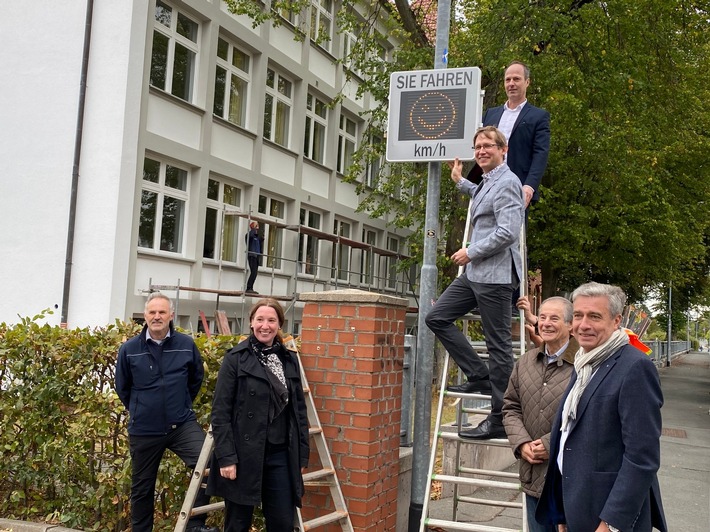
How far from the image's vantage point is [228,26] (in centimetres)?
2083

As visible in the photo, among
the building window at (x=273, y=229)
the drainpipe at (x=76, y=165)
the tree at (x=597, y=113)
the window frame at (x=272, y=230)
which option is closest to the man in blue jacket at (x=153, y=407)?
the drainpipe at (x=76, y=165)

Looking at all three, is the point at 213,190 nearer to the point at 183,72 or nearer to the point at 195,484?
the point at 183,72

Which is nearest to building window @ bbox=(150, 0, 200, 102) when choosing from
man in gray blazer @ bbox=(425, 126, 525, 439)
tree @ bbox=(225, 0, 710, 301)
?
tree @ bbox=(225, 0, 710, 301)

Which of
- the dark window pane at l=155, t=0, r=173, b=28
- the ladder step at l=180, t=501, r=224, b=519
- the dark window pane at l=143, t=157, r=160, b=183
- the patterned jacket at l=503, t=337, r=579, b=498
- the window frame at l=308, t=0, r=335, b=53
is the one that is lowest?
the ladder step at l=180, t=501, r=224, b=519

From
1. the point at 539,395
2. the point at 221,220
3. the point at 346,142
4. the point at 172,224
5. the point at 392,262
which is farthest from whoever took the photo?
the point at 392,262

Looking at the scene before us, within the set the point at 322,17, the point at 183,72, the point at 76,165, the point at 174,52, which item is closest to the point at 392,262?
the point at 322,17

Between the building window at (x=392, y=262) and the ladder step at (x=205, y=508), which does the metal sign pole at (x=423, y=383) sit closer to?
the ladder step at (x=205, y=508)

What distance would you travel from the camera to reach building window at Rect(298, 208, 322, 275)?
26500 millimetres

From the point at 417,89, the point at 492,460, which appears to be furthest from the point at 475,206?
the point at 492,460

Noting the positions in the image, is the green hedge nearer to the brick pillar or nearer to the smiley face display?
the brick pillar

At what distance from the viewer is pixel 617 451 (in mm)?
3371

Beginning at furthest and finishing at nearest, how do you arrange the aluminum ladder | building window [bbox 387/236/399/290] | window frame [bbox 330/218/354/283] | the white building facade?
building window [bbox 387/236/399/290] < window frame [bbox 330/218/354/283] < the white building facade < the aluminum ladder

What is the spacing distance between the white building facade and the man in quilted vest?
11.5 meters

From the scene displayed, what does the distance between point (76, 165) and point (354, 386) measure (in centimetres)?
1310
